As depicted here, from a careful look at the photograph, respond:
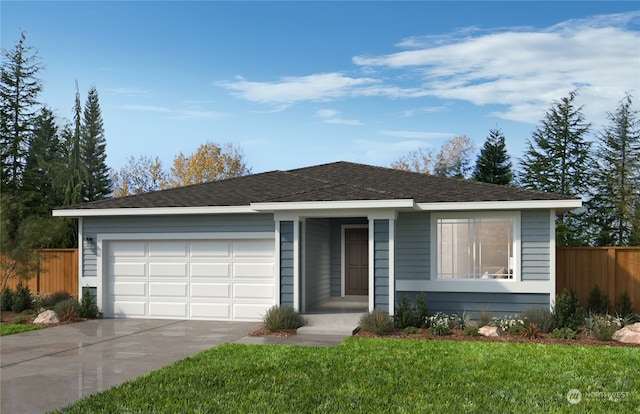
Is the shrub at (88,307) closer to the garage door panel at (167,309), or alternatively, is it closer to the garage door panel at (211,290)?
the garage door panel at (167,309)

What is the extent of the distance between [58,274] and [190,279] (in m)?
5.78

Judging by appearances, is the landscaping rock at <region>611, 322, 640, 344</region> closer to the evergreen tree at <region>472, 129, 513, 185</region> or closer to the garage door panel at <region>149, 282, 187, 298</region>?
the garage door panel at <region>149, 282, 187, 298</region>

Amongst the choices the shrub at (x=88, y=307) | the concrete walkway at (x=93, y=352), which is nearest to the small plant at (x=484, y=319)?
the concrete walkway at (x=93, y=352)

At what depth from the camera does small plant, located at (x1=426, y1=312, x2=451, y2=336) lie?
11.7 meters

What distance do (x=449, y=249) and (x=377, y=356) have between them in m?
4.96

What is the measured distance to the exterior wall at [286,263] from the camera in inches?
510

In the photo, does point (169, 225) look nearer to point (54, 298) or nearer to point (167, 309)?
point (167, 309)

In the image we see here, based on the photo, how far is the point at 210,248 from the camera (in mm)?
14516

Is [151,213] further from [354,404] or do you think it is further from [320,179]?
[354,404]

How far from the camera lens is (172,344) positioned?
35.9 feet

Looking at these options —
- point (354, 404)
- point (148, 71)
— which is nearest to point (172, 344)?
point (354, 404)

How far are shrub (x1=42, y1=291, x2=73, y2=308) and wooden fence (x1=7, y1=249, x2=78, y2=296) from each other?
905mm
